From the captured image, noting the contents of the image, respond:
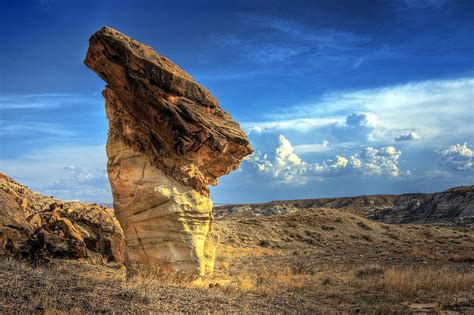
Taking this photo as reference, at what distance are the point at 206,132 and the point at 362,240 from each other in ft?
111

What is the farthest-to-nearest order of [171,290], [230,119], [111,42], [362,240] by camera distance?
[362,240] → [230,119] → [111,42] → [171,290]

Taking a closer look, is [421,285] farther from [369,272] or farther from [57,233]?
[57,233]

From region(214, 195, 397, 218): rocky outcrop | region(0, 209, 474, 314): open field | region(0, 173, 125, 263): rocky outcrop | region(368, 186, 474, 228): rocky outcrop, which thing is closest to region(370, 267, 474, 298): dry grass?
region(0, 209, 474, 314): open field

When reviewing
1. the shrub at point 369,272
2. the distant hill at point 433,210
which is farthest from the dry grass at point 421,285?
the distant hill at point 433,210

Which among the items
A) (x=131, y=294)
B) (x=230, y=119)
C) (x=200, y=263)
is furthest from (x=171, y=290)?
(x=230, y=119)

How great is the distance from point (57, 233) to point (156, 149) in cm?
633

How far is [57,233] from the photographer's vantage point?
17.4 metres

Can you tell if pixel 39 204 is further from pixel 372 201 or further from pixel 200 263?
pixel 372 201

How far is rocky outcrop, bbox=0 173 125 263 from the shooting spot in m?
15.1

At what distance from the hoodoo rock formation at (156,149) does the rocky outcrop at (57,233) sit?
10.9 feet

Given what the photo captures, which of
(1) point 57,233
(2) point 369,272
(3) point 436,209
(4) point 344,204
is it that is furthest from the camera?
(4) point 344,204

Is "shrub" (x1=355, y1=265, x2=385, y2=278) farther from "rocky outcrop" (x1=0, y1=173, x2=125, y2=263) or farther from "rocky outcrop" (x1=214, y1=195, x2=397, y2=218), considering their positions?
"rocky outcrop" (x1=214, y1=195, x2=397, y2=218)

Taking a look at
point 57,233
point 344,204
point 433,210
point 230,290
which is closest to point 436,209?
point 433,210

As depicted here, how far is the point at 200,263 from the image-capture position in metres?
14.7
